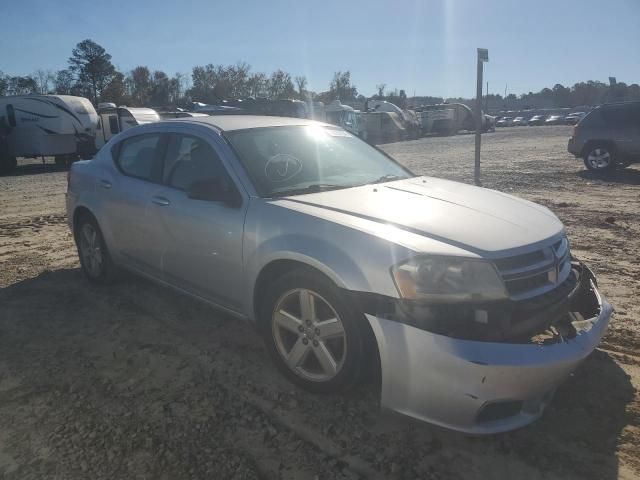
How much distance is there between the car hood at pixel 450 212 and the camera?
262 centimetres

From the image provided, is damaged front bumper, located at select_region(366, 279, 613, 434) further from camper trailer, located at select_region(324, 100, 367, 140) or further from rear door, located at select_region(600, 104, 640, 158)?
camper trailer, located at select_region(324, 100, 367, 140)

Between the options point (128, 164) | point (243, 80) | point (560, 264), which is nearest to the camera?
point (560, 264)

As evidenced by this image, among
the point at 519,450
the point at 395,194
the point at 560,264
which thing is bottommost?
the point at 519,450

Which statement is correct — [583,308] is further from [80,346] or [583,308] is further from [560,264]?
[80,346]

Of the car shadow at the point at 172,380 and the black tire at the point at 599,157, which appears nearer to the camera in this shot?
the car shadow at the point at 172,380

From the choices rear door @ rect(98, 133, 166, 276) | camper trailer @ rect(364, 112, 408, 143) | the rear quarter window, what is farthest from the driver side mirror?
camper trailer @ rect(364, 112, 408, 143)

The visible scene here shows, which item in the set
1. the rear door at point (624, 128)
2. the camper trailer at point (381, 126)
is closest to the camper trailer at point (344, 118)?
the camper trailer at point (381, 126)

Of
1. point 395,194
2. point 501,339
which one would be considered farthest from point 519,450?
point 395,194

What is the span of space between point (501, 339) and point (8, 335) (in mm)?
3590

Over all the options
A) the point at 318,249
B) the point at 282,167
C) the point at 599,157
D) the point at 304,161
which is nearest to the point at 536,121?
the point at 599,157

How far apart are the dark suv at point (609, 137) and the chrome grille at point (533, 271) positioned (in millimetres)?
11122

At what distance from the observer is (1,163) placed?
17922mm

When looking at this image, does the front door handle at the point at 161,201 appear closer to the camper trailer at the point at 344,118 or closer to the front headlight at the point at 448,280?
the front headlight at the point at 448,280

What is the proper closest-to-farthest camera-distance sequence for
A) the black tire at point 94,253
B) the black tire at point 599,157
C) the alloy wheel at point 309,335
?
the alloy wheel at point 309,335, the black tire at point 94,253, the black tire at point 599,157
